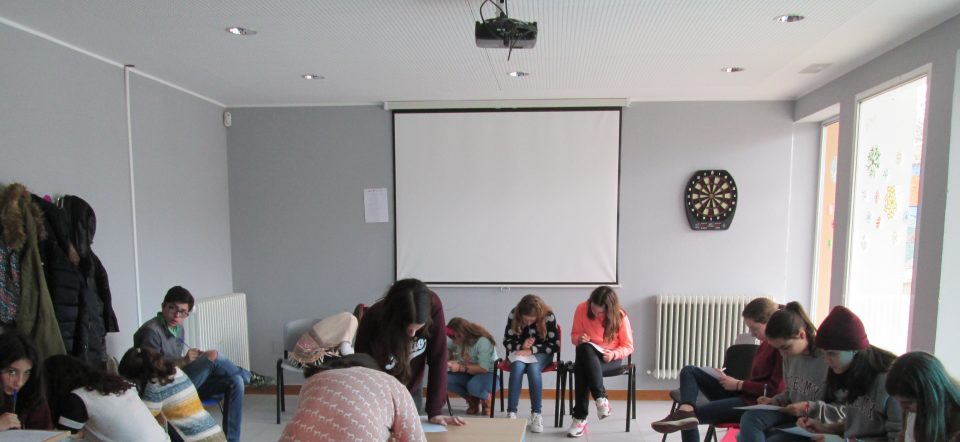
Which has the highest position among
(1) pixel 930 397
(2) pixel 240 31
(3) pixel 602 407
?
(2) pixel 240 31

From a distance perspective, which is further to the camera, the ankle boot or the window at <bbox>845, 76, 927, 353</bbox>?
the ankle boot

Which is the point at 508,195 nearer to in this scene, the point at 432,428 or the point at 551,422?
the point at 551,422

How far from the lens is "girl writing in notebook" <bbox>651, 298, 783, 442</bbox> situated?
295cm

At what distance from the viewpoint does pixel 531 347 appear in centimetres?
416

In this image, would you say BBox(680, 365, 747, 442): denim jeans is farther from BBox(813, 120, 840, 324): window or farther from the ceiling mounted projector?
the ceiling mounted projector

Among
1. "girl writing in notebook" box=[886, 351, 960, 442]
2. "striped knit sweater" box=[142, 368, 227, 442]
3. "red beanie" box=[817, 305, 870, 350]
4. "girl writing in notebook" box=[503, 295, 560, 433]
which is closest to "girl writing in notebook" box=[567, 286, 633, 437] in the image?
"girl writing in notebook" box=[503, 295, 560, 433]

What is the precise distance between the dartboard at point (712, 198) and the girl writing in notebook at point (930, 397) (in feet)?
8.83

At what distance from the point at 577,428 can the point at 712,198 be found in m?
2.27

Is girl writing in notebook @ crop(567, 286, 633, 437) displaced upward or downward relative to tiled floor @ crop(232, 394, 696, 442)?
upward

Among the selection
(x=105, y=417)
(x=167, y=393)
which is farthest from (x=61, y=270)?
(x=105, y=417)

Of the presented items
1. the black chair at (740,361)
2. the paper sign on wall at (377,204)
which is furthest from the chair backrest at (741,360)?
the paper sign on wall at (377,204)

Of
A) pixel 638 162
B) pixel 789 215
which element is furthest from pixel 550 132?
pixel 789 215

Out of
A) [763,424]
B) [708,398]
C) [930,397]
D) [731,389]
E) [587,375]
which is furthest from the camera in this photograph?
[587,375]

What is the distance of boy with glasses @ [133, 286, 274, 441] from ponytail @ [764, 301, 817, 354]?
329 cm
